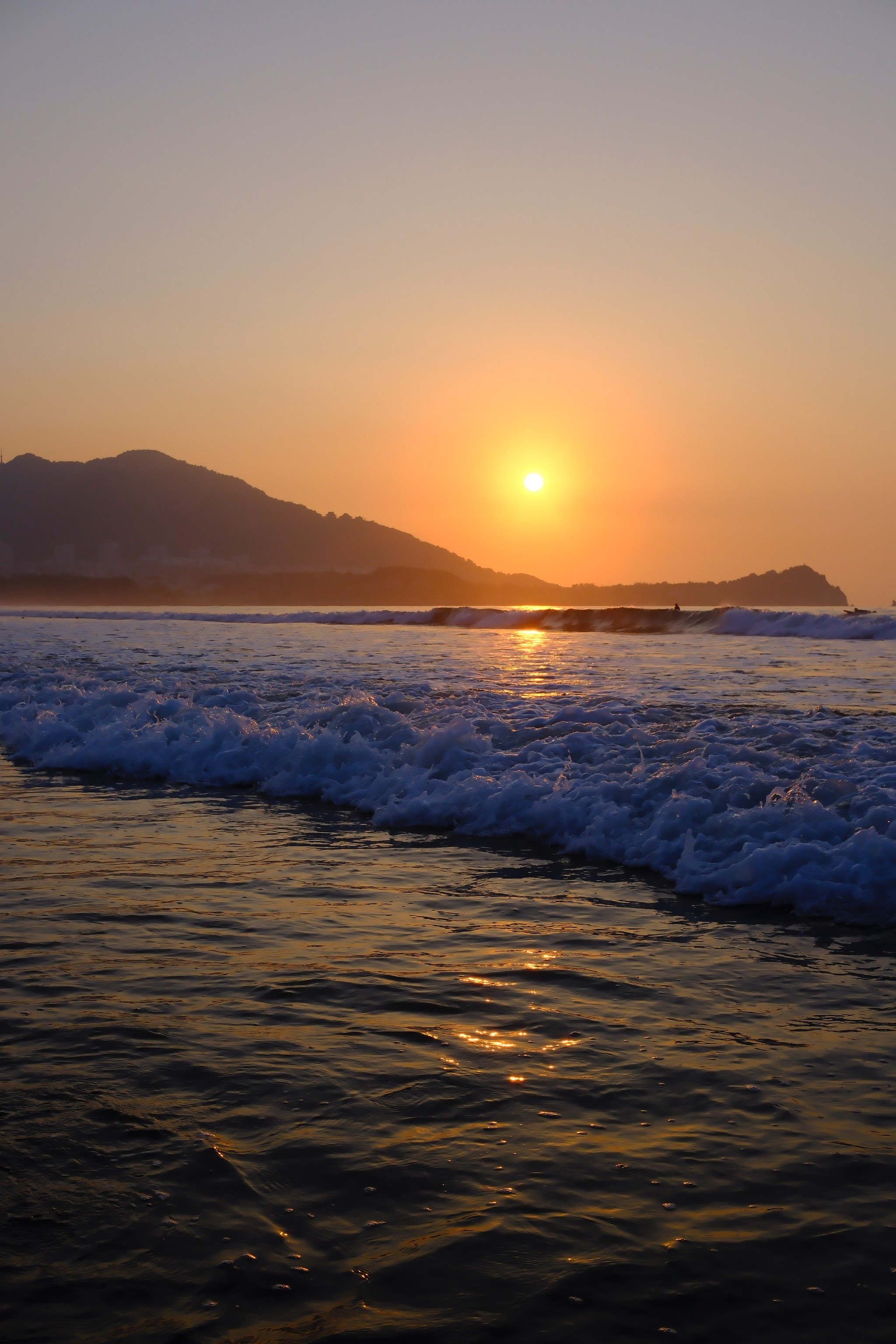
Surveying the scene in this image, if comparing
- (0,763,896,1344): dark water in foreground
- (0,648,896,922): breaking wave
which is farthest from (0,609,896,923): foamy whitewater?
(0,763,896,1344): dark water in foreground

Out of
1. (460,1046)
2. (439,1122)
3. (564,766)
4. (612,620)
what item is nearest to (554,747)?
(564,766)

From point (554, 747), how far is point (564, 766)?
0.93m

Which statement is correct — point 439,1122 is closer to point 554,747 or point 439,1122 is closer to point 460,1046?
point 460,1046

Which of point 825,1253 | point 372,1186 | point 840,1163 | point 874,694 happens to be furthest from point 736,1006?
point 874,694

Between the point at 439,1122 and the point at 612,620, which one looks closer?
the point at 439,1122

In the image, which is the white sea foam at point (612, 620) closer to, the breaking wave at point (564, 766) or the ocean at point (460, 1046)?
the breaking wave at point (564, 766)

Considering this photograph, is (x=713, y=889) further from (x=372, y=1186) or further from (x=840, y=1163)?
(x=372, y=1186)

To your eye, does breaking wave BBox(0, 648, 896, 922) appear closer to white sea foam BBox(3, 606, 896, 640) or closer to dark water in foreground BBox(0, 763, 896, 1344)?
dark water in foreground BBox(0, 763, 896, 1344)

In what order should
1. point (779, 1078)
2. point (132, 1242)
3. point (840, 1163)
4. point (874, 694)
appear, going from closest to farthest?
point (132, 1242), point (840, 1163), point (779, 1078), point (874, 694)

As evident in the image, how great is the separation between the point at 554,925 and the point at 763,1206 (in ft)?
11.1

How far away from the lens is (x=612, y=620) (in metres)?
73.8

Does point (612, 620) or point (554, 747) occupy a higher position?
point (612, 620)

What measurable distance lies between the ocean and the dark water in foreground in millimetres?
17

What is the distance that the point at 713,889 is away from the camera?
8031 millimetres
